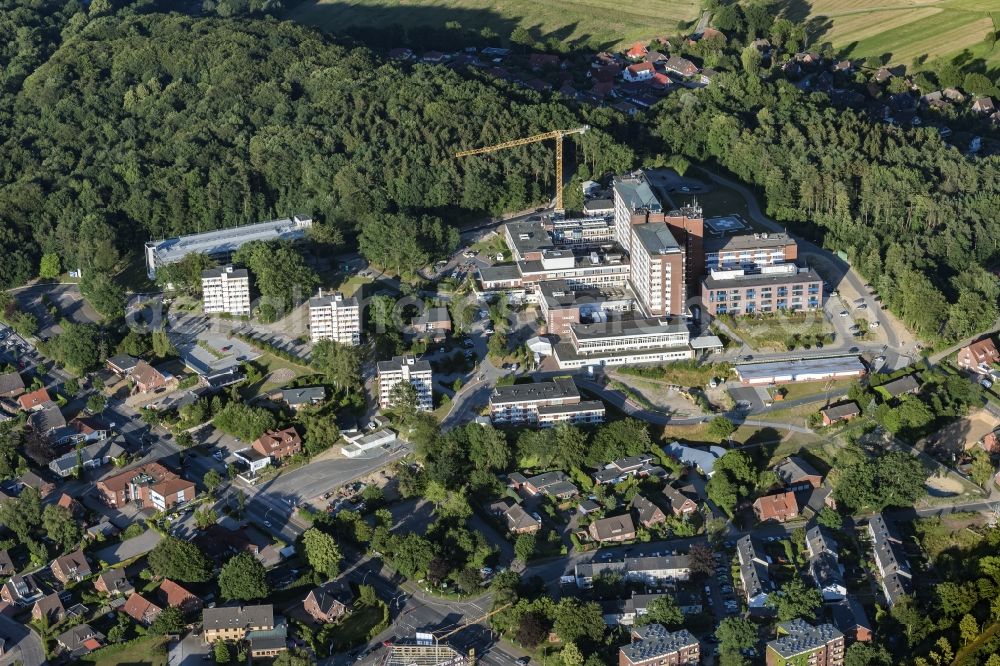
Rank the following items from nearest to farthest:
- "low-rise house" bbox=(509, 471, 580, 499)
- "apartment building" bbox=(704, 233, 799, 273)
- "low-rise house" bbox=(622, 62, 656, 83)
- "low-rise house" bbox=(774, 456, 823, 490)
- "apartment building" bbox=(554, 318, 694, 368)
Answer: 1. "low-rise house" bbox=(509, 471, 580, 499)
2. "low-rise house" bbox=(774, 456, 823, 490)
3. "apartment building" bbox=(554, 318, 694, 368)
4. "apartment building" bbox=(704, 233, 799, 273)
5. "low-rise house" bbox=(622, 62, 656, 83)

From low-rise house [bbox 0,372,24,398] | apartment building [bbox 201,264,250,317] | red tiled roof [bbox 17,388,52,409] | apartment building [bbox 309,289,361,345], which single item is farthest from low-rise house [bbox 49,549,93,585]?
apartment building [bbox 201,264,250,317]

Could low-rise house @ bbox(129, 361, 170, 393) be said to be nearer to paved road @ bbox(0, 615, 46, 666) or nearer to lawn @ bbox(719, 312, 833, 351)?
paved road @ bbox(0, 615, 46, 666)

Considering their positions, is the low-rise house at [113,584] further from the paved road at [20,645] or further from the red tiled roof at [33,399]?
the red tiled roof at [33,399]

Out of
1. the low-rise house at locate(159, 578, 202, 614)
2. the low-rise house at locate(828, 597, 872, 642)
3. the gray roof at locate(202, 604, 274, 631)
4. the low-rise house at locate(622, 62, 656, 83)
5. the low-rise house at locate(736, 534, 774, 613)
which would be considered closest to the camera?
the low-rise house at locate(828, 597, 872, 642)

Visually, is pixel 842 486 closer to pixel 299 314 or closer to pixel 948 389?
pixel 948 389

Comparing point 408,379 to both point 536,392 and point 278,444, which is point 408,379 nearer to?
point 536,392
